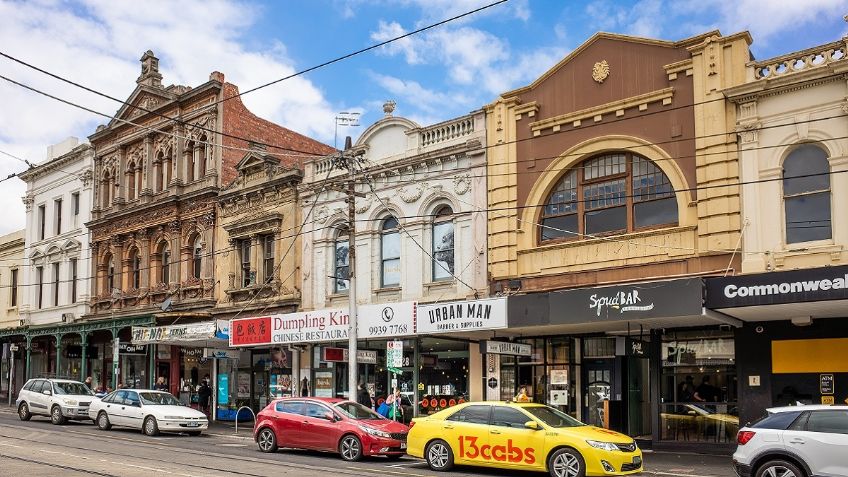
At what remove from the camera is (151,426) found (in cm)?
2503

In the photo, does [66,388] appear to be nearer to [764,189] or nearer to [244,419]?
[244,419]

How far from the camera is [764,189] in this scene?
19.3m

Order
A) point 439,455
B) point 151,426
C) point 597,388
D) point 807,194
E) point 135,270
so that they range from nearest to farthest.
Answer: point 439,455 < point 807,194 < point 597,388 < point 151,426 < point 135,270

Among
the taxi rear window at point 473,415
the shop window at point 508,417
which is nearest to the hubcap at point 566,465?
the shop window at point 508,417

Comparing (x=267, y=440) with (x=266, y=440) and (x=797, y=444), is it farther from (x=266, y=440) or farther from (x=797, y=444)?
(x=797, y=444)

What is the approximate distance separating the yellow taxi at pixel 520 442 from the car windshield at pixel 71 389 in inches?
664

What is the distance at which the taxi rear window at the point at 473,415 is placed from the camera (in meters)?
16.5

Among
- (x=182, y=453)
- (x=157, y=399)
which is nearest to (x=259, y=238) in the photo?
(x=157, y=399)

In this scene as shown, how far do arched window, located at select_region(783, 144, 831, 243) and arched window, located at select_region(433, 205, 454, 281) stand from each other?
967cm

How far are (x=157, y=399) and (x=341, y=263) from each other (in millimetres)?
7100

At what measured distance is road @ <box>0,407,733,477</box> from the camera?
15.9m

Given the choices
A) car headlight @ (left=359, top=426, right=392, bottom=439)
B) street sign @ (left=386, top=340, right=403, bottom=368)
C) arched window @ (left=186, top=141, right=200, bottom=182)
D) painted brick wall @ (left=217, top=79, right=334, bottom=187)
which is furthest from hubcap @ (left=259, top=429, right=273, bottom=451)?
arched window @ (left=186, top=141, right=200, bottom=182)

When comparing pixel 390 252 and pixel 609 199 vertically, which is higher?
pixel 609 199

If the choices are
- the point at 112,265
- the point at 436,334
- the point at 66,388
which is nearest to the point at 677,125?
the point at 436,334
